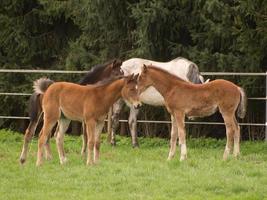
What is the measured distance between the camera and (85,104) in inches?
478

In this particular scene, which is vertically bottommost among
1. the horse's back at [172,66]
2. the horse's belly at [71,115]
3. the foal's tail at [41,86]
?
the horse's belly at [71,115]

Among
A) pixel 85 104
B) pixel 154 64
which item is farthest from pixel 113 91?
pixel 154 64

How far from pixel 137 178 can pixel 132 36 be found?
9.89 metres

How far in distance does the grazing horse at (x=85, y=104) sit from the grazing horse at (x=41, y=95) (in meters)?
0.58

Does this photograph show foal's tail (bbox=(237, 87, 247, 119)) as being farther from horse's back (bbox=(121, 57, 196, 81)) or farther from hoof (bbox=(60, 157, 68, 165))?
hoof (bbox=(60, 157, 68, 165))

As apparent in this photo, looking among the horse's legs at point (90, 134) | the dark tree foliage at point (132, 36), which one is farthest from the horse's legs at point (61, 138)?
the dark tree foliage at point (132, 36)

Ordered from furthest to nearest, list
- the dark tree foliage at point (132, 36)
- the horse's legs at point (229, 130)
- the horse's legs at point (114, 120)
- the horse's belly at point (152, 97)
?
the dark tree foliage at point (132, 36)
the horse's legs at point (114, 120)
the horse's belly at point (152, 97)
the horse's legs at point (229, 130)

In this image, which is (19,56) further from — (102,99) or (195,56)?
(102,99)

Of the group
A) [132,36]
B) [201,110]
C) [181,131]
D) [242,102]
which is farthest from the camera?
[132,36]

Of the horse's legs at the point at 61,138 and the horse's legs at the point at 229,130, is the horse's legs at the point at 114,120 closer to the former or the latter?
the horse's legs at the point at 61,138

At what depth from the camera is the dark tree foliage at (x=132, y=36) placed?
1750 centimetres

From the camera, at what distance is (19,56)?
22.9 metres

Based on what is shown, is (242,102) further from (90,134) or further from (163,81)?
(90,134)

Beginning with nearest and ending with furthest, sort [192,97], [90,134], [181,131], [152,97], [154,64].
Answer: [90,134] → [181,131] → [192,97] → [154,64] → [152,97]
